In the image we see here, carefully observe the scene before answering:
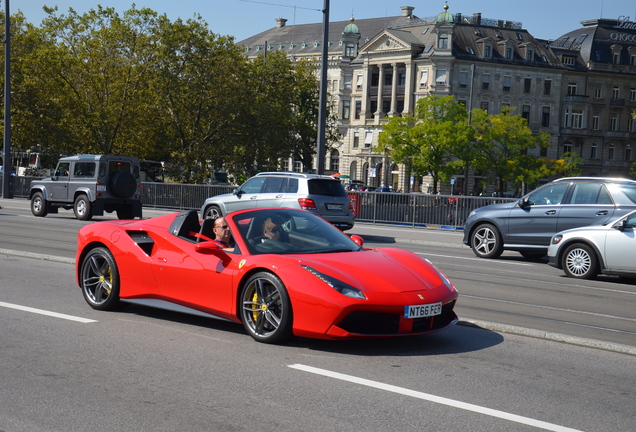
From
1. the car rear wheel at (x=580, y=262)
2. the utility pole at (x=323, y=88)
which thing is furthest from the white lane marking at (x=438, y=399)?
the utility pole at (x=323, y=88)

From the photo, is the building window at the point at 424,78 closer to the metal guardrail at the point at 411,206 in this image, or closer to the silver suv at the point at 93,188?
the metal guardrail at the point at 411,206

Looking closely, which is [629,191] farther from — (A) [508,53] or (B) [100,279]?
(A) [508,53]

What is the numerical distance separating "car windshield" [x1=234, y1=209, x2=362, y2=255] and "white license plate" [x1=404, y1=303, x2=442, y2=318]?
117 cm

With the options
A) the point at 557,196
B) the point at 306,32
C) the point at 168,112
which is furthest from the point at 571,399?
the point at 306,32

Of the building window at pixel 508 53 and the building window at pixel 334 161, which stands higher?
the building window at pixel 508 53

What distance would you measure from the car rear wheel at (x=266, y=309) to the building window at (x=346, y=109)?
101871 millimetres

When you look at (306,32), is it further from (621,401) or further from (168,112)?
(621,401)

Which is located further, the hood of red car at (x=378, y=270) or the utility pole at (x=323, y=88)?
the utility pole at (x=323, y=88)

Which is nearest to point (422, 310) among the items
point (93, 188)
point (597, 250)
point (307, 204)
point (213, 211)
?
point (597, 250)

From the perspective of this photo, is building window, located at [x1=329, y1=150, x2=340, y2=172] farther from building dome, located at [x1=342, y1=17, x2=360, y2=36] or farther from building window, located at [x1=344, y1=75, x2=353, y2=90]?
building dome, located at [x1=342, y1=17, x2=360, y2=36]

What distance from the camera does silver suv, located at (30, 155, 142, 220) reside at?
26.9 m

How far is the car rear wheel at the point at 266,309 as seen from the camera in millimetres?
7129

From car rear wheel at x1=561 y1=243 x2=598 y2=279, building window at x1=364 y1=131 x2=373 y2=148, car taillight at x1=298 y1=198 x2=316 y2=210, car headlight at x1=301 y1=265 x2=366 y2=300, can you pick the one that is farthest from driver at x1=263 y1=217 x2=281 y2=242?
building window at x1=364 y1=131 x2=373 y2=148

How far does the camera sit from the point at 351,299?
6.86 metres
